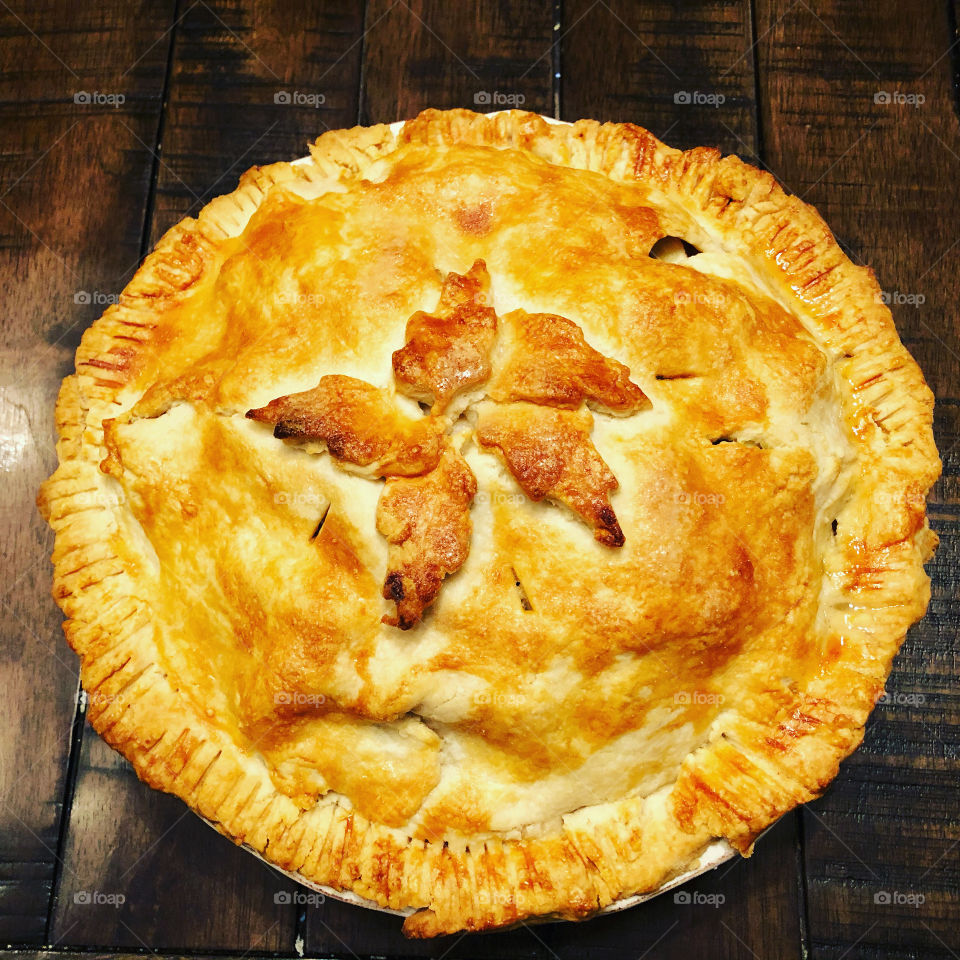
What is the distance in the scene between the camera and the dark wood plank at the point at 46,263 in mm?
3457

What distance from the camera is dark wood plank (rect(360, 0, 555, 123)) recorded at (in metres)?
3.84

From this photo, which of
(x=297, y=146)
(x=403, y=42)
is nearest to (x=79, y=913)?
(x=297, y=146)

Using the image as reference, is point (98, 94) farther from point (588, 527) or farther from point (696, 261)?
point (588, 527)

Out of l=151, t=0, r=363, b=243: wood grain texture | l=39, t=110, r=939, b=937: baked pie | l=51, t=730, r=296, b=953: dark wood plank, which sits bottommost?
l=51, t=730, r=296, b=953: dark wood plank

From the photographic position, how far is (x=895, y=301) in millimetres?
3676

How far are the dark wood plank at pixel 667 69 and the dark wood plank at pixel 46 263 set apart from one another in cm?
170

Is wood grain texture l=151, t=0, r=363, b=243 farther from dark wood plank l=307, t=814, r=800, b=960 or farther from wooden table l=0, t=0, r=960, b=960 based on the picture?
dark wood plank l=307, t=814, r=800, b=960

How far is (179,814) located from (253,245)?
199cm

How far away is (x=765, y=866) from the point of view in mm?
3363

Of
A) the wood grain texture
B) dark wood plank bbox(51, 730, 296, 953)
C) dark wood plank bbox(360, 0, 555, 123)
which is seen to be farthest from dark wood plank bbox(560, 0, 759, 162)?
dark wood plank bbox(51, 730, 296, 953)

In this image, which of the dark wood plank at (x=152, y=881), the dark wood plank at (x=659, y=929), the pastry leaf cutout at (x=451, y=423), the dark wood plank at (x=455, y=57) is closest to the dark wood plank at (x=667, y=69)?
the dark wood plank at (x=455, y=57)

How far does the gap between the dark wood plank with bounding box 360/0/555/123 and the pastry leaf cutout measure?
1.64 meters

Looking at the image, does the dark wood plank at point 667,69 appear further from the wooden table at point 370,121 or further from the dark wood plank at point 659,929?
the dark wood plank at point 659,929

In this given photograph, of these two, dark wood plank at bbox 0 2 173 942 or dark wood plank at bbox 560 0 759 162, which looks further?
dark wood plank at bbox 560 0 759 162
